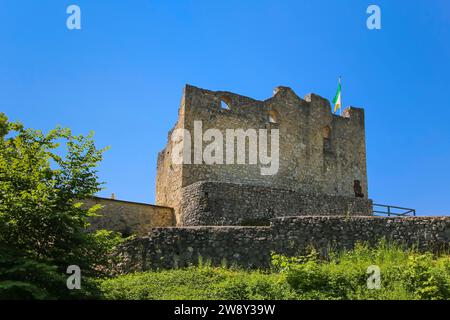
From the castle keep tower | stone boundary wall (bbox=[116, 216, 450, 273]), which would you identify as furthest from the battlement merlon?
stone boundary wall (bbox=[116, 216, 450, 273])

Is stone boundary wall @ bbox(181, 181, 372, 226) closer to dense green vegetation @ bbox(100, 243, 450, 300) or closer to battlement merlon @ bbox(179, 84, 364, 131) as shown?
battlement merlon @ bbox(179, 84, 364, 131)

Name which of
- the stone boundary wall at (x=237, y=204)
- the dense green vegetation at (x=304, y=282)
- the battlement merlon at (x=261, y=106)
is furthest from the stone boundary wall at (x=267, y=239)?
the battlement merlon at (x=261, y=106)

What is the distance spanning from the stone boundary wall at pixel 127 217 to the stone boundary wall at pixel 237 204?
1.34m

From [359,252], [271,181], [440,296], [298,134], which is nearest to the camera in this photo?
[440,296]

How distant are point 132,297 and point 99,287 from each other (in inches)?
34.7

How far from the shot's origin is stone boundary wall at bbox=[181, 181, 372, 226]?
21.9 m

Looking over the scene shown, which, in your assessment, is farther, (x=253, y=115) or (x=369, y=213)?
(x=253, y=115)

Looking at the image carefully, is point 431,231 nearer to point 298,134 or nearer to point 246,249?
point 246,249

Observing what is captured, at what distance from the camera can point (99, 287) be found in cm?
1430

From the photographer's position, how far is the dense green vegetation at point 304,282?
14.3m

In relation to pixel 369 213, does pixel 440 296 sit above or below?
below
